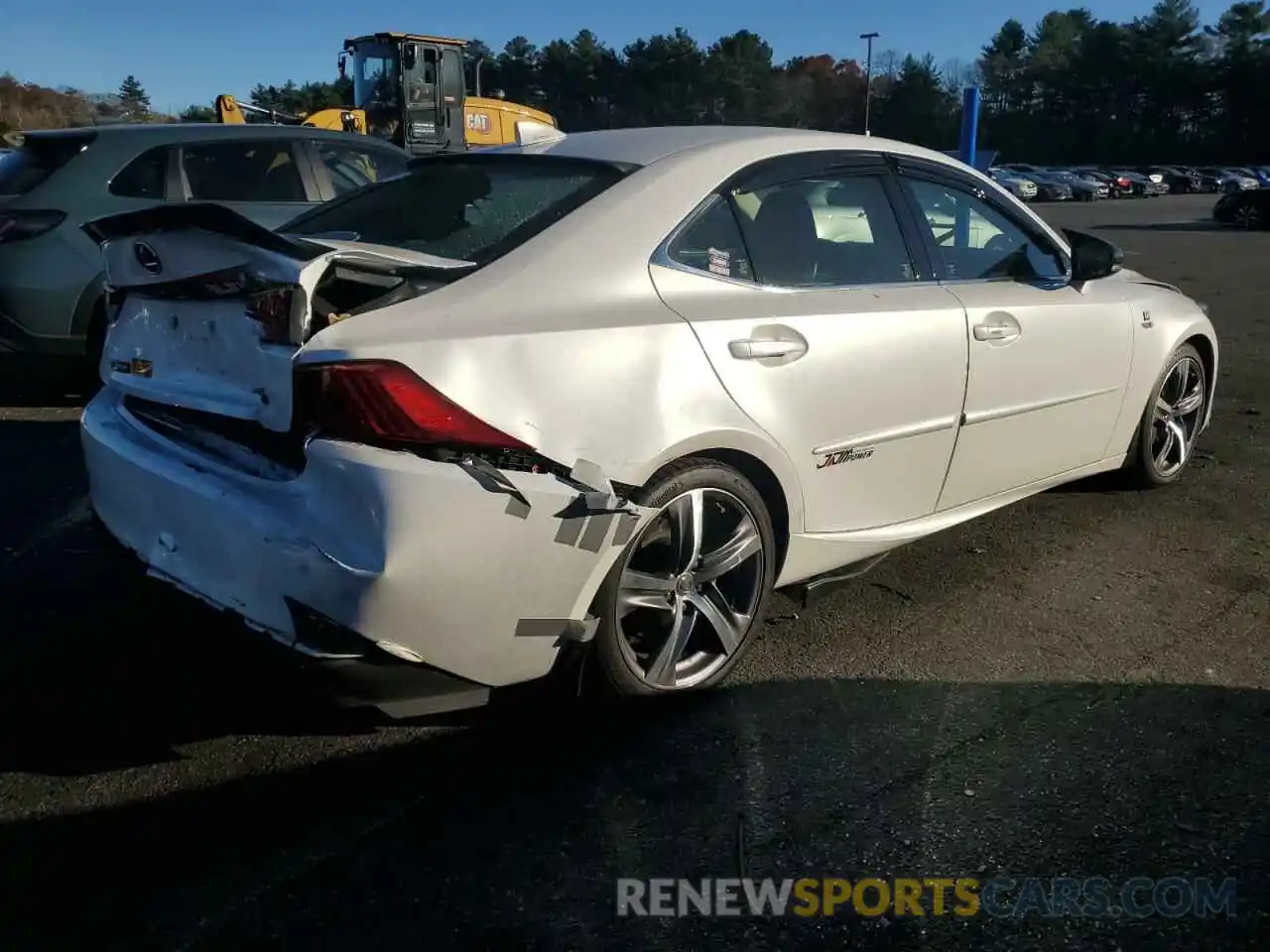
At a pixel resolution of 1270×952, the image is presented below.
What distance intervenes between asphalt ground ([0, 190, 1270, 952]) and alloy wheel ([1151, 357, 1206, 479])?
3.61ft

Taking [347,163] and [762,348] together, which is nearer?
[762,348]

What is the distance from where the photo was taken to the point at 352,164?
7.44m

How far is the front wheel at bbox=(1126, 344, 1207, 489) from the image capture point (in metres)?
4.89

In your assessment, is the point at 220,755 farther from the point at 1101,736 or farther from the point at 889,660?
the point at 1101,736

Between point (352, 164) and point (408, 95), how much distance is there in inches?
415

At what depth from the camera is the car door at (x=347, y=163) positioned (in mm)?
7156

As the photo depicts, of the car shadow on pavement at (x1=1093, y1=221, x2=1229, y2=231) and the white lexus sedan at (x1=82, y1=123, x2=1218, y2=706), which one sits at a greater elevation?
the white lexus sedan at (x1=82, y1=123, x2=1218, y2=706)

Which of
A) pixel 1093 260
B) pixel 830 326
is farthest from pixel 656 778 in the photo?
pixel 1093 260

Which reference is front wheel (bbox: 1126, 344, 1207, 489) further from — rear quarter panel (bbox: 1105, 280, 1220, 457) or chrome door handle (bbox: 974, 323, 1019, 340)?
chrome door handle (bbox: 974, 323, 1019, 340)

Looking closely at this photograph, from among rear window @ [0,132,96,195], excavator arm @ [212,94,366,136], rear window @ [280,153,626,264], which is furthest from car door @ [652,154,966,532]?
excavator arm @ [212,94,366,136]

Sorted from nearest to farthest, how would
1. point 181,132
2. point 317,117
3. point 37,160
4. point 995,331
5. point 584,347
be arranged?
point 584,347 < point 995,331 < point 37,160 < point 181,132 < point 317,117

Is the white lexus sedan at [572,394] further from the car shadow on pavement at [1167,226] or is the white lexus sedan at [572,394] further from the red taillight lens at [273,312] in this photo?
the car shadow on pavement at [1167,226]

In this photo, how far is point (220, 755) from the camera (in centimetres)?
286

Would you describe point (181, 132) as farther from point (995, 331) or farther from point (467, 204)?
point (995, 331)
